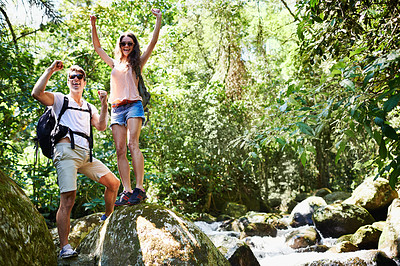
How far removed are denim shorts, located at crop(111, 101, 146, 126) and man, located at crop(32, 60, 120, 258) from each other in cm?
14

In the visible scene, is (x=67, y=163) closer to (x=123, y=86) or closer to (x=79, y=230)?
(x=123, y=86)

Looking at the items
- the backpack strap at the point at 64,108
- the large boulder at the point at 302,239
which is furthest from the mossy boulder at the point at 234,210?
the backpack strap at the point at 64,108

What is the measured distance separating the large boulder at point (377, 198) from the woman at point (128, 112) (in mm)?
8427

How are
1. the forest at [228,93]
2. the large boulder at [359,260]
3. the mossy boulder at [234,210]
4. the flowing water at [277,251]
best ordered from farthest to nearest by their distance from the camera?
the mossy boulder at [234,210], the flowing water at [277,251], the large boulder at [359,260], the forest at [228,93]

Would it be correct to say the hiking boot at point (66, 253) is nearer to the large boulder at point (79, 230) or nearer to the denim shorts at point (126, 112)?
the denim shorts at point (126, 112)

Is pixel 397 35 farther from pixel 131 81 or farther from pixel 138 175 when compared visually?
pixel 138 175

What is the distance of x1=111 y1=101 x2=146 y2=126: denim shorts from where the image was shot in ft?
11.7

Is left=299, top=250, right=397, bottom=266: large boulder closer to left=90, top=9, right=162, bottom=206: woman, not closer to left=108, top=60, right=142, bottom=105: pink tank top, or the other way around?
left=90, top=9, right=162, bottom=206: woman

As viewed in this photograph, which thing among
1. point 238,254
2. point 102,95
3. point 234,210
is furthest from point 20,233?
point 234,210

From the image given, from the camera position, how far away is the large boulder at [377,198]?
9.76 metres

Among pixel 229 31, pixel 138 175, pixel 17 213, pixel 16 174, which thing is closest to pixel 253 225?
pixel 229 31

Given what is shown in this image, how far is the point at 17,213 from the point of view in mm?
2502

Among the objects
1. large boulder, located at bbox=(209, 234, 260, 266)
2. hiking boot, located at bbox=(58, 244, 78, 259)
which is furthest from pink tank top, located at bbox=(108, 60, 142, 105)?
large boulder, located at bbox=(209, 234, 260, 266)

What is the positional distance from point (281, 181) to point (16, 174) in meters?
15.4
